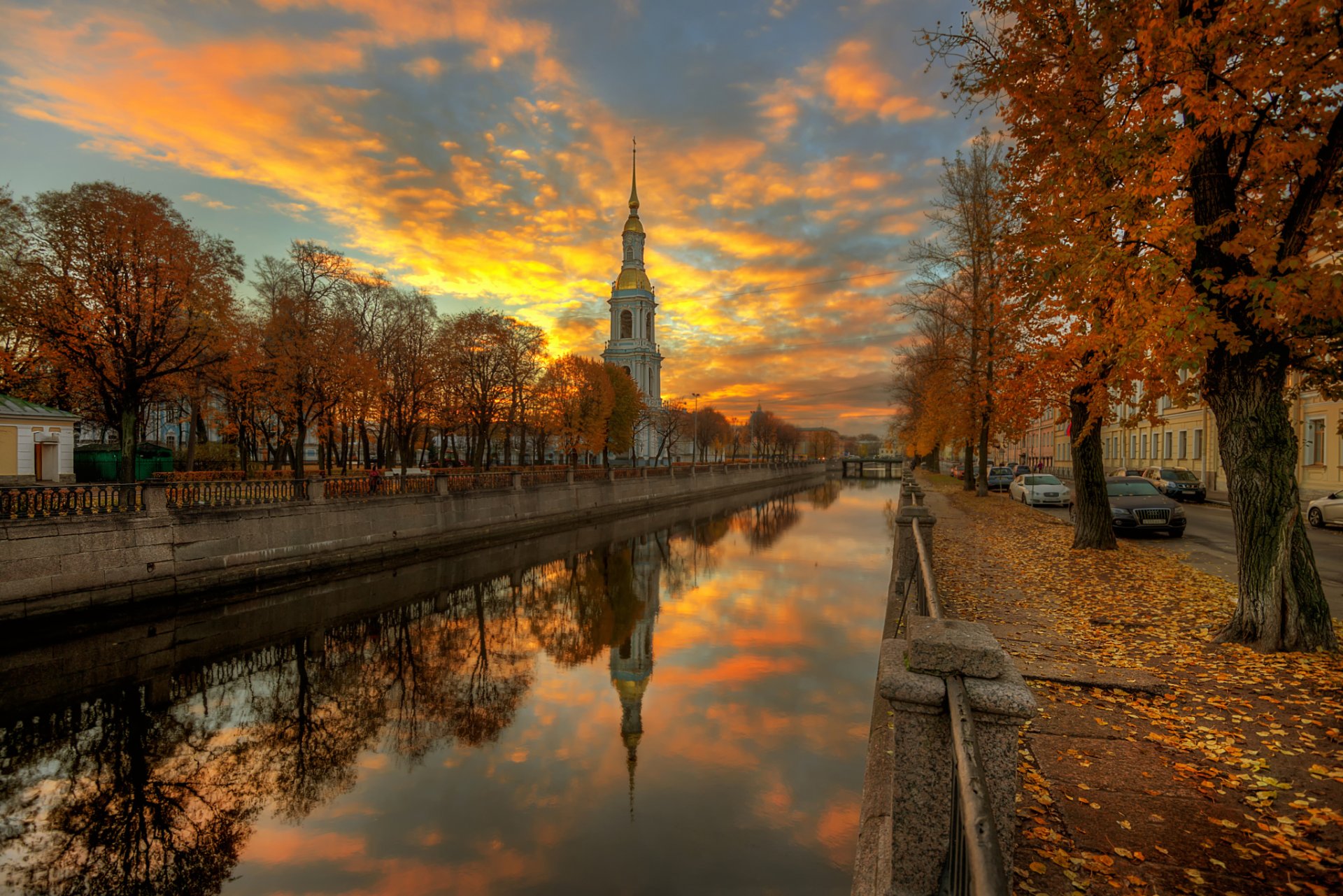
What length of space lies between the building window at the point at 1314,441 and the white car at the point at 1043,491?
391 inches

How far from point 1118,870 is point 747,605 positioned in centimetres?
1361

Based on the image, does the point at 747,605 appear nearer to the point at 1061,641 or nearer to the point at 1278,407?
the point at 1061,641

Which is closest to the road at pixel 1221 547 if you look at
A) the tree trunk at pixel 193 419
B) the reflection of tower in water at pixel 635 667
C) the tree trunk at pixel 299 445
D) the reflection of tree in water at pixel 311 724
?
the reflection of tower in water at pixel 635 667

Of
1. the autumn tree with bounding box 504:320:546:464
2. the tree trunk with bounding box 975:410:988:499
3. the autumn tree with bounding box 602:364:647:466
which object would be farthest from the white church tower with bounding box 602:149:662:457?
the tree trunk with bounding box 975:410:988:499

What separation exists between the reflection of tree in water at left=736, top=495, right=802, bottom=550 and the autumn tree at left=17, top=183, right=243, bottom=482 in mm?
22006

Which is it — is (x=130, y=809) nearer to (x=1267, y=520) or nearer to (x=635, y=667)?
(x=635, y=667)

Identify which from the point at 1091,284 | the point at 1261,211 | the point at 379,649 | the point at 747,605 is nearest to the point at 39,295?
the point at 379,649

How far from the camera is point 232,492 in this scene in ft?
57.4

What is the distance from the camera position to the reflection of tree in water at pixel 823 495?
165ft

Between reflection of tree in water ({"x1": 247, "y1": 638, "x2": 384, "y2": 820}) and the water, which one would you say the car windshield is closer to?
the water

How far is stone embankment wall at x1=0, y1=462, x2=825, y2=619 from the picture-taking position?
12836mm

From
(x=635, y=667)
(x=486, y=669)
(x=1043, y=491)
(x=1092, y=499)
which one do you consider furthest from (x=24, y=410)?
(x=1043, y=491)

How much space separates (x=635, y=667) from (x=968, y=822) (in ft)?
36.0

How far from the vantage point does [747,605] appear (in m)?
17.0
